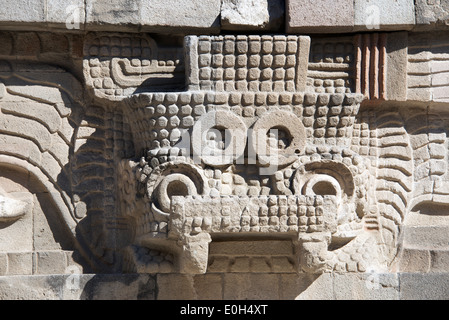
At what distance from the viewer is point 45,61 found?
326 inches

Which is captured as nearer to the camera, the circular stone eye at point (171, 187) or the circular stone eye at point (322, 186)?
the circular stone eye at point (171, 187)

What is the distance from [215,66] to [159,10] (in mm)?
647

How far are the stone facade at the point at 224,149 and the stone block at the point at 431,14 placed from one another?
2 centimetres

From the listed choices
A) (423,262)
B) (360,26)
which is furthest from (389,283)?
(360,26)

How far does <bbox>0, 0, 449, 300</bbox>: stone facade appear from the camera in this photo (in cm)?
783

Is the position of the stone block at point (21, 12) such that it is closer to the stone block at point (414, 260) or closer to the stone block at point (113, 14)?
the stone block at point (113, 14)

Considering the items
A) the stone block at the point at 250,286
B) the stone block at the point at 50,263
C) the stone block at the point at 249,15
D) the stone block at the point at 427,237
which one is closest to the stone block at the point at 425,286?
the stone block at the point at 427,237

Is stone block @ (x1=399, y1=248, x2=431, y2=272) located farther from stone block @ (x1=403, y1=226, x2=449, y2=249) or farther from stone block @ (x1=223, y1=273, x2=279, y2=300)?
stone block @ (x1=223, y1=273, x2=279, y2=300)

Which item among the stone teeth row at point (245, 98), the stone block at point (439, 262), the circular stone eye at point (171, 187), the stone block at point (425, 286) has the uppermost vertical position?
the stone teeth row at point (245, 98)

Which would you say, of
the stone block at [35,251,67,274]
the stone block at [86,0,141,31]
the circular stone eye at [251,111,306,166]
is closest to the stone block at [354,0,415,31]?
the circular stone eye at [251,111,306,166]

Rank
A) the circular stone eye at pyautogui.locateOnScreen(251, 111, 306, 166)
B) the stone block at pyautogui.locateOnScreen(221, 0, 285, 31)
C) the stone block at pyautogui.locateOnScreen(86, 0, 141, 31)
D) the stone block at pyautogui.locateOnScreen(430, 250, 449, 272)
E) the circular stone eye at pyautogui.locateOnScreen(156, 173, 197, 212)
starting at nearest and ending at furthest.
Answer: the circular stone eye at pyautogui.locateOnScreen(156, 173, 197, 212), the circular stone eye at pyautogui.locateOnScreen(251, 111, 306, 166), the stone block at pyautogui.locateOnScreen(86, 0, 141, 31), the stone block at pyautogui.locateOnScreen(221, 0, 285, 31), the stone block at pyautogui.locateOnScreen(430, 250, 449, 272)

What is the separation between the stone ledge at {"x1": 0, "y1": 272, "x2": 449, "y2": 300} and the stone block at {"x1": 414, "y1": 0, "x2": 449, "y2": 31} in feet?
6.52

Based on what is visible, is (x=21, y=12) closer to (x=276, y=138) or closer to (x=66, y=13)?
(x=66, y=13)

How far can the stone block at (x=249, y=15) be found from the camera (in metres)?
8.10
